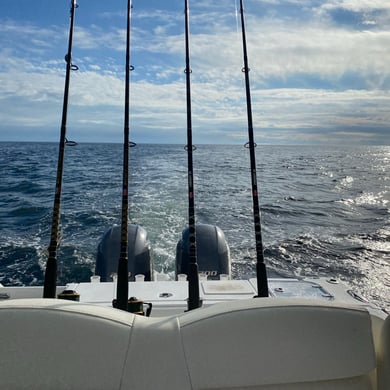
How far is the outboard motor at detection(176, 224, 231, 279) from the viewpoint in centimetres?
448

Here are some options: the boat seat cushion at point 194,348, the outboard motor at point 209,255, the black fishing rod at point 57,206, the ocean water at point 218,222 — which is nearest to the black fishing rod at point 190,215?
the black fishing rod at point 57,206

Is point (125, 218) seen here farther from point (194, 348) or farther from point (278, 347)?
point (278, 347)

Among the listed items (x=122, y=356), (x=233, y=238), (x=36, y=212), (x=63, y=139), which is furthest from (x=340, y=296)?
(x=36, y=212)

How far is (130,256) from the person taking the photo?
14.5ft

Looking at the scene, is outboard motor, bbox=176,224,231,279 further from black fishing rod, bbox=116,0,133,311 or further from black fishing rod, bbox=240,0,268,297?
black fishing rod, bbox=116,0,133,311

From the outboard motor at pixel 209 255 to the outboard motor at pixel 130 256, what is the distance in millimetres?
436

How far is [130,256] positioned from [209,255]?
38.4 inches

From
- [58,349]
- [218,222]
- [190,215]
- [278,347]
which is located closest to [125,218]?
[190,215]

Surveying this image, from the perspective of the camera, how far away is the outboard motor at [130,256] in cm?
437

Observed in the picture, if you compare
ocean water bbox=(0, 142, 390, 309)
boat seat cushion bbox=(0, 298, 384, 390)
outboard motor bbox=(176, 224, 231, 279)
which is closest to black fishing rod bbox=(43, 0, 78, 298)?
ocean water bbox=(0, 142, 390, 309)

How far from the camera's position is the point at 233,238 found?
29.2 feet

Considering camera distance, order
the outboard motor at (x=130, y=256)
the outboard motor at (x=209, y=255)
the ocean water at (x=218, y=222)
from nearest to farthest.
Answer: the outboard motor at (x=130, y=256), the outboard motor at (x=209, y=255), the ocean water at (x=218, y=222)

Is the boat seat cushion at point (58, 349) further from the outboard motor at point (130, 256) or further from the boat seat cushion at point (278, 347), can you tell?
the outboard motor at point (130, 256)

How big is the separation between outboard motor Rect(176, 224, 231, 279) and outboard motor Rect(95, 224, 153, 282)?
44cm
